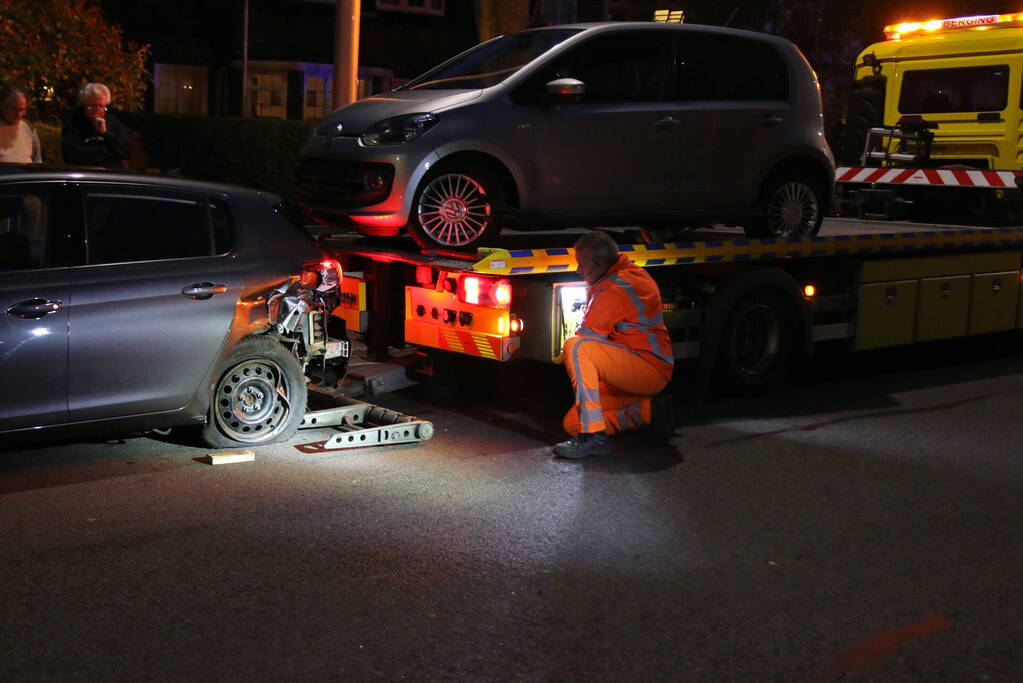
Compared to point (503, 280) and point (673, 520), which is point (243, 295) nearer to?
point (503, 280)

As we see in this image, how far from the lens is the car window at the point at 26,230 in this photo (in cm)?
643

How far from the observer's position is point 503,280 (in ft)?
27.0

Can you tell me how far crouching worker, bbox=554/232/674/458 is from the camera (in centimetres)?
755

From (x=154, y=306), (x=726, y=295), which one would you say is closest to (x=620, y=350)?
(x=726, y=295)

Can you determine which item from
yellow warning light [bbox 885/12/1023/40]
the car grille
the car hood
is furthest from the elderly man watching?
yellow warning light [bbox 885/12/1023/40]

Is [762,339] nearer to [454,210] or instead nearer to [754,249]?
[754,249]

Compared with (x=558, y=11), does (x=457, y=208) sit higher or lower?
lower

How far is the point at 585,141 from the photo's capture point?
910 centimetres

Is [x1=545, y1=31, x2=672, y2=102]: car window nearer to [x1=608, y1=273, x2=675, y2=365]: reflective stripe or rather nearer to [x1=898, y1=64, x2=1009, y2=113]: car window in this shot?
[x1=608, y1=273, x2=675, y2=365]: reflective stripe

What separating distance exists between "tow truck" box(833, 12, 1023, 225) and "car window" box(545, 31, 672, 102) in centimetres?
462

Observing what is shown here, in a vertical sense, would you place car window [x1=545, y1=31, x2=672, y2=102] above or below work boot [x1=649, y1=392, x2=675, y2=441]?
above

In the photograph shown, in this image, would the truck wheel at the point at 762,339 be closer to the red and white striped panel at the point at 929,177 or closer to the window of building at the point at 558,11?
the red and white striped panel at the point at 929,177

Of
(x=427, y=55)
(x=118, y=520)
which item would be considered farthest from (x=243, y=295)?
(x=427, y=55)

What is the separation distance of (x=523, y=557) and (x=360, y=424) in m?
2.49
